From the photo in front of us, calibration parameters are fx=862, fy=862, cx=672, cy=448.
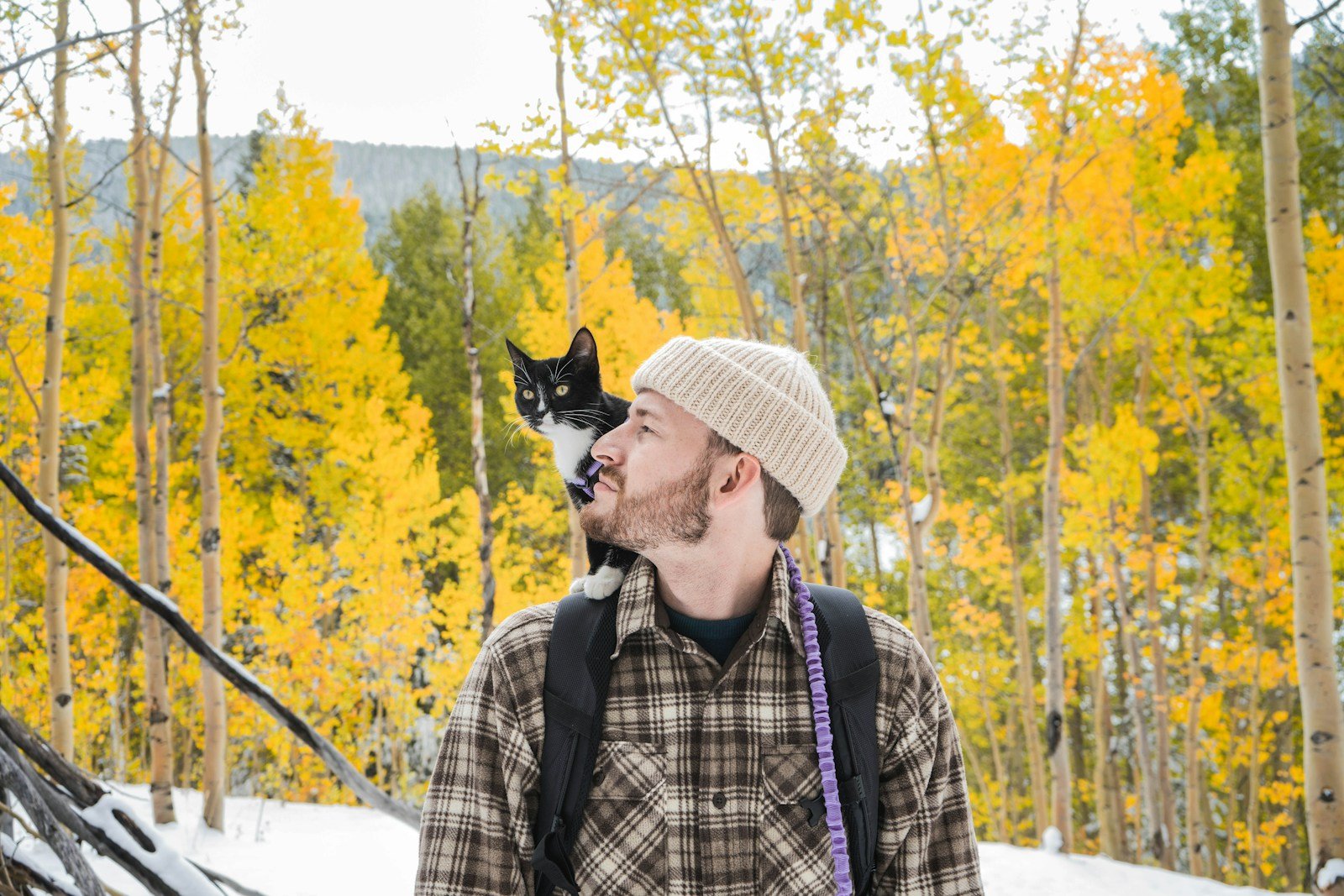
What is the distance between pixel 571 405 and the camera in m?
2.49

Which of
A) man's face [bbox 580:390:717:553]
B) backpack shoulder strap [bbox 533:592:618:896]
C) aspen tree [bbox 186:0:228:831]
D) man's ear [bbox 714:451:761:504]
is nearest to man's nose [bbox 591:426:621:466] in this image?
man's face [bbox 580:390:717:553]

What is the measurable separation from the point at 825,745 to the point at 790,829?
4.9 inches

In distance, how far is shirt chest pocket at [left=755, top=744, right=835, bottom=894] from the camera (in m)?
1.12

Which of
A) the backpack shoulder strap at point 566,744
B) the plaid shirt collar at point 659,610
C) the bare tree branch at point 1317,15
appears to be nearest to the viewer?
the backpack shoulder strap at point 566,744

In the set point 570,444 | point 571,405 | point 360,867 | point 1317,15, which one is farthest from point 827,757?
point 360,867

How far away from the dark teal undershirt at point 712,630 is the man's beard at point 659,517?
4.5 inches

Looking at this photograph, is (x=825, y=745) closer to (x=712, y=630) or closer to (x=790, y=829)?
(x=790, y=829)

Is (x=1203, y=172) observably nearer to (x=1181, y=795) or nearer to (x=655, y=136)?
(x=655, y=136)

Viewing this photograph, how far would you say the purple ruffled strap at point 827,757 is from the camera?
3.57 ft

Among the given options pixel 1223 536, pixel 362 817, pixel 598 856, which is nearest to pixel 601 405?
pixel 598 856

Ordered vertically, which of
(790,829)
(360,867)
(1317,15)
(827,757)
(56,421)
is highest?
(1317,15)

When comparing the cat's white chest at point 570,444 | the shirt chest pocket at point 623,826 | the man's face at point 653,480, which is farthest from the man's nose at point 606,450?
the cat's white chest at point 570,444

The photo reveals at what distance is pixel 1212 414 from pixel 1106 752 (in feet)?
14.8

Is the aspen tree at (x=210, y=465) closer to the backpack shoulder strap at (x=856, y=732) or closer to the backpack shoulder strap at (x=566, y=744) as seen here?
the backpack shoulder strap at (x=566, y=744)
